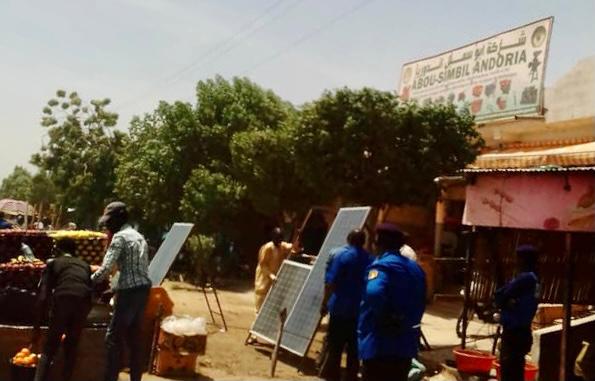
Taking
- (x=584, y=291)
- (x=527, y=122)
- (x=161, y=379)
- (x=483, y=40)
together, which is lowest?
(x=161, y=379)

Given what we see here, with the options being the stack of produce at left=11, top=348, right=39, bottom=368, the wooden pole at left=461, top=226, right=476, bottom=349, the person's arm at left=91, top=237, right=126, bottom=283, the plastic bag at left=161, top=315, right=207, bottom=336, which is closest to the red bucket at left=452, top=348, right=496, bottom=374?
the wooden pole at left=461, top=226, right=476, bottom=349

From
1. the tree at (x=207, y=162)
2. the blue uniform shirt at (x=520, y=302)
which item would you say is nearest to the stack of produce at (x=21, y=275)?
the blue uniform shirt at (x=520, y=302)

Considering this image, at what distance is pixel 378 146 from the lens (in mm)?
14859

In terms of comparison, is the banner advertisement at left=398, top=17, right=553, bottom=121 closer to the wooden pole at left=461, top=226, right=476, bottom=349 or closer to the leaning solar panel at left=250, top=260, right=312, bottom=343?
the wooden pole at left=461, top=226, right=476, bottom=349

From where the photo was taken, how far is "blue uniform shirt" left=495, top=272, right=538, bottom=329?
645cm

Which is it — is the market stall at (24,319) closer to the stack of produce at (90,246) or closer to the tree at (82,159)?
the stack of produce at (90,246)

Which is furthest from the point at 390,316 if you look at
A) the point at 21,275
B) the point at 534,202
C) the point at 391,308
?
the point at 21,275

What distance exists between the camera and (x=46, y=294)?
6.18 metres

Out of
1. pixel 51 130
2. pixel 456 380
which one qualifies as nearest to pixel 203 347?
pixel 456 380

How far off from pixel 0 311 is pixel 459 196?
1370 centimetres

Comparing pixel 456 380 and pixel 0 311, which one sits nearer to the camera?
pixel 0 311

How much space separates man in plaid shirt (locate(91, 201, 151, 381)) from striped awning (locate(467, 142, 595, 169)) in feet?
27.7

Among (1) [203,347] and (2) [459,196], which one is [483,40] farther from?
(1) [203,347]

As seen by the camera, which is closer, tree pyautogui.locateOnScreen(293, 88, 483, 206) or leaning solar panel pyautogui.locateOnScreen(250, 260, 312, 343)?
leaning solar panel pyautogui.locateOnScreen(250, 260, 312, 343)
